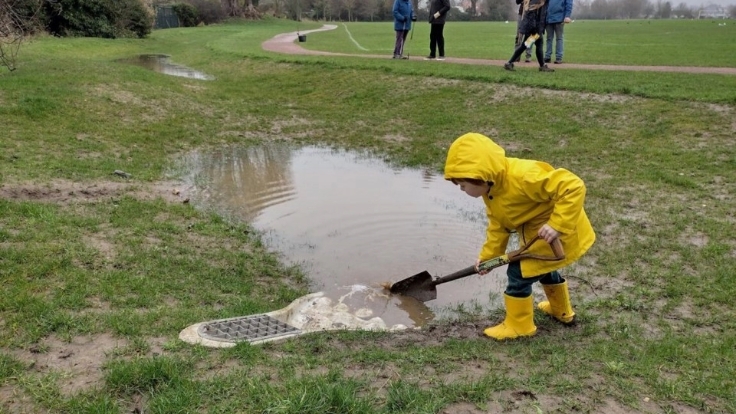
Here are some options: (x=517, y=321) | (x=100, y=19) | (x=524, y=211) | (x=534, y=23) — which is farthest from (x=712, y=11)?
(x=517, y=321)

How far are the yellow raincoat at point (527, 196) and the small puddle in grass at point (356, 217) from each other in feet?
3.77

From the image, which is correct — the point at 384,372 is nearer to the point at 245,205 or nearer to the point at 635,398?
the point at 635,398

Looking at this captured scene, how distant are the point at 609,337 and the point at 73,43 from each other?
82.2 ft

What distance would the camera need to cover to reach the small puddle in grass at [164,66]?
18094mm

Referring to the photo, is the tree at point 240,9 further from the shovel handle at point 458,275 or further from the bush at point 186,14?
the shovel handle at point 458,275

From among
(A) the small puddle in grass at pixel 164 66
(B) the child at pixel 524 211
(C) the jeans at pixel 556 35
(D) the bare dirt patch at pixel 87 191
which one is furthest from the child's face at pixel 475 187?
(A) the small puddle in grass at pixel 164 66

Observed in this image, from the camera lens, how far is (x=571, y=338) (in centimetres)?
400

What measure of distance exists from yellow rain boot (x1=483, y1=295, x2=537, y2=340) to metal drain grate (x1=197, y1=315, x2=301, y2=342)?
4.94 feet

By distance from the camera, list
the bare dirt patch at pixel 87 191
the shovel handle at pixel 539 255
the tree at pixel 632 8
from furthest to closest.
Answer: the tree at pixel 632 8
the bare dirt patch at pixel 87 191
the shovel handle at pixel 539 255

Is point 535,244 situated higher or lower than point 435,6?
lower

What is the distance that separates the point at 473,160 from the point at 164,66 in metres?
19.5

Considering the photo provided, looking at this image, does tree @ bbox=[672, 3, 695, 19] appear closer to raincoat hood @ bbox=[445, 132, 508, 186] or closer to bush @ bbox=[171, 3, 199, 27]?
bush @ bbox=[171, 3, 199, 27]

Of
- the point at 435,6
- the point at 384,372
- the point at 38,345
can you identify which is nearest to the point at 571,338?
the point at 384,372

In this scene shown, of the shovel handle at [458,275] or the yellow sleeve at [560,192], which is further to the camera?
the shovel handle at [458,275]
